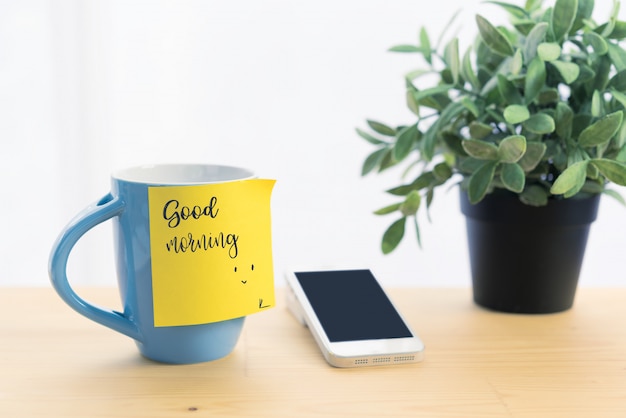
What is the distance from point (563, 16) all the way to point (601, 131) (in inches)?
4.5

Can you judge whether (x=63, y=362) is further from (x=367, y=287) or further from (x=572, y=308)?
(x=572, y=308)

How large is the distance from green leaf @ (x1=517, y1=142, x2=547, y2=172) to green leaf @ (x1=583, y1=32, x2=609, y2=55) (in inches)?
4.0

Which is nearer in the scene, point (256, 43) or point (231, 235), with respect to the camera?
point (231, 235)

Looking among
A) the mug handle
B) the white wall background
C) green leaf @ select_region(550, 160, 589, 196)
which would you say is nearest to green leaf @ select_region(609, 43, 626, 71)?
green leaf @ select_region(550, 160, 589, 196)

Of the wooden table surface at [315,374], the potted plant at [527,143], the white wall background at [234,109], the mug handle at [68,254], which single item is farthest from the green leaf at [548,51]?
the white wall background at [234,109]

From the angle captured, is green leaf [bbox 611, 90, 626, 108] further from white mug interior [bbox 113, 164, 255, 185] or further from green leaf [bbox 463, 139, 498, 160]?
white mug interior [bbox 113, 164, 255, 185]

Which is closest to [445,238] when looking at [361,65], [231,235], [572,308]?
[361,65]

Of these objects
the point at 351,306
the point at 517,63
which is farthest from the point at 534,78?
the point at 351,306

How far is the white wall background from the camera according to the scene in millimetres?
1298

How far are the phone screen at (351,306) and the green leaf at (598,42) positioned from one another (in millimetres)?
294

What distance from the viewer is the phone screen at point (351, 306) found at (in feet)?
2.19

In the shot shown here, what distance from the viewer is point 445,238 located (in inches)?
54.8

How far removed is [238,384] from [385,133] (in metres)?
0.32

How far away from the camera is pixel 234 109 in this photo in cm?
133
